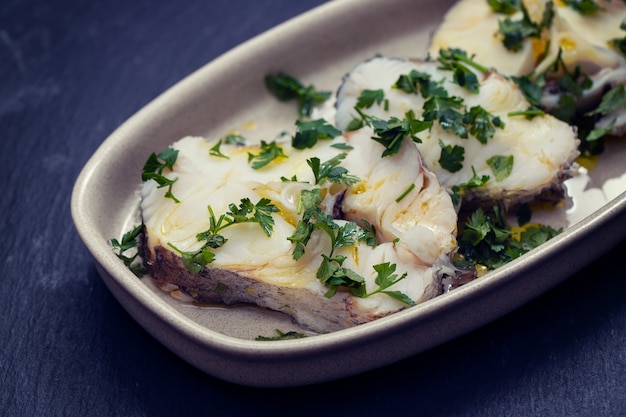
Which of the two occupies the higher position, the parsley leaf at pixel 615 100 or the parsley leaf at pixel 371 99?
the parsley leaf at pixel 371 99

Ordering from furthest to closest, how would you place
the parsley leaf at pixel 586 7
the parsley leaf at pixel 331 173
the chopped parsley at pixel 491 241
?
the parsley leaf at pixel 586 7 → the chopped parsley at pixel 491 241 → the parsley leaf at pixel 331 173

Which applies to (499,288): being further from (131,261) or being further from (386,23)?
(386,23)

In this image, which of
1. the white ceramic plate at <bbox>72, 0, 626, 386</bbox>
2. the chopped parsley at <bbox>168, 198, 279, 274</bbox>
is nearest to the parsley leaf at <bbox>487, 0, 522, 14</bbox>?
the white ceramic plate at <bbox>72, 0, 626, 386</bbox>

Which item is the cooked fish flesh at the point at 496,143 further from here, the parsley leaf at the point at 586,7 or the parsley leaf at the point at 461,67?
the parsley leaf at the point at 586,7

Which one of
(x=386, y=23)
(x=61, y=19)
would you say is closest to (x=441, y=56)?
(x=386, y=23)

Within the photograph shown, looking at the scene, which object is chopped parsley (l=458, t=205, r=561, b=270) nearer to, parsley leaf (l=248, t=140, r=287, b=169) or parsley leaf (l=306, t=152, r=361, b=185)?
parsley leaf (l=306, t=152, r=361, b=185)

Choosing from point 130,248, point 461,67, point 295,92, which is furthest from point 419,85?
point 130,248

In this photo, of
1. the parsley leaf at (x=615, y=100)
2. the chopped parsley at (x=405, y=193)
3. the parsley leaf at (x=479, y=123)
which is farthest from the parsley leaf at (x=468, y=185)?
the parsley leaf at (x=615, y=100)
